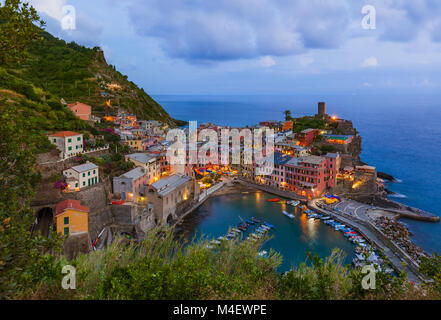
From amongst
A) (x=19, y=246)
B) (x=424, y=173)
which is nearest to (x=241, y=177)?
(x=424, y=173)

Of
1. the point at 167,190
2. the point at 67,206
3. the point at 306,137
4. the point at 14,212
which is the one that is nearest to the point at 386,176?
the point at 306,137

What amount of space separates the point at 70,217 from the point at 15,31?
44.0 feet

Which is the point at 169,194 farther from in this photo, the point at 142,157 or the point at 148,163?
the point at 142,157

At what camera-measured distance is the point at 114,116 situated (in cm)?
4056

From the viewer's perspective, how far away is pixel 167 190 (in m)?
22.7

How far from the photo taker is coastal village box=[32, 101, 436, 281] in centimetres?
1714

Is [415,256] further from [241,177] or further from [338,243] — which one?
[241,177]

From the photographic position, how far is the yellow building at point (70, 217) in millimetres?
15445

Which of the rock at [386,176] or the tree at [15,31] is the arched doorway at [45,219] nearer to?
the tree at [15,31]

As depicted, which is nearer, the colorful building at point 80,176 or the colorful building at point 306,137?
the colorful building at point 80,176

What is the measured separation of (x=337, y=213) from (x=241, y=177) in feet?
44.3

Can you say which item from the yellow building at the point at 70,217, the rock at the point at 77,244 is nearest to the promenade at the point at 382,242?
the rock at the point at 77,244

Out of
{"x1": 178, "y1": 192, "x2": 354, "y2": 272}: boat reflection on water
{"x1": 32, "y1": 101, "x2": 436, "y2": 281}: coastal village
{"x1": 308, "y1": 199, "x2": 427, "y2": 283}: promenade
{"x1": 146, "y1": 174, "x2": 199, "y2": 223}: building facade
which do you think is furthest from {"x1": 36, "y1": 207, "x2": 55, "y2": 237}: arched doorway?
{"x1": 308, "y1": 199, "x2": 427, "y2": 283}: promenade

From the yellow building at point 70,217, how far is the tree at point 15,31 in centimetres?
1284
